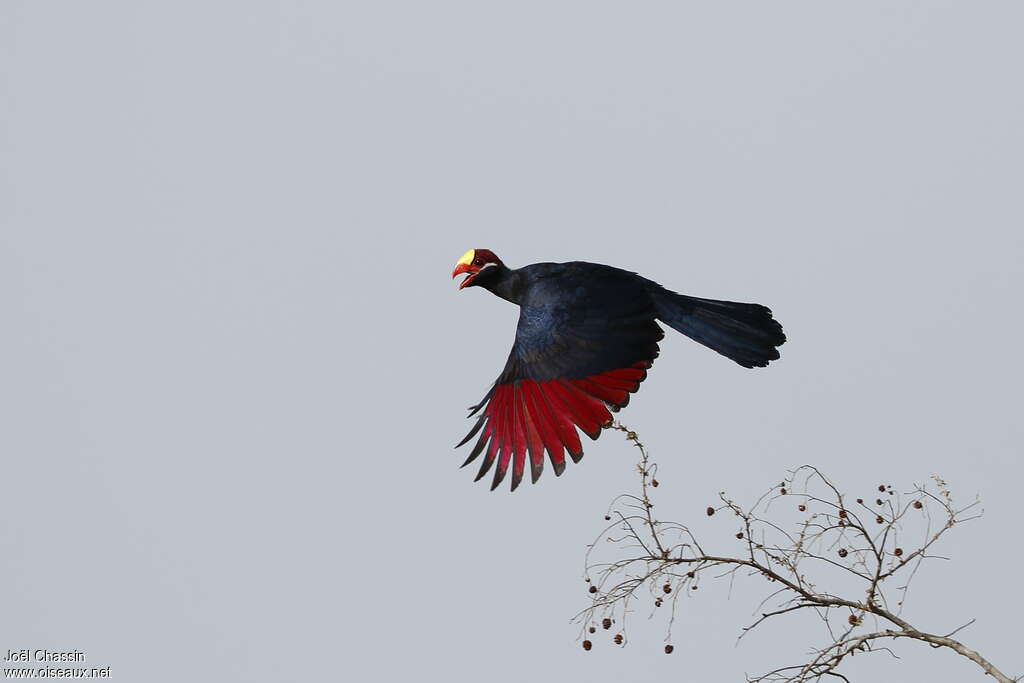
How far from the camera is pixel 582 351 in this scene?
6.67m

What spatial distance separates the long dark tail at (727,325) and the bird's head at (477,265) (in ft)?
3.87

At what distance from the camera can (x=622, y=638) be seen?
14.0 ft

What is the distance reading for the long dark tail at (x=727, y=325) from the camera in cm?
679

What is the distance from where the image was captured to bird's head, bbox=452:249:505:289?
25.8ft

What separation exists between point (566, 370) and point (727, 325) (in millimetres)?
1007

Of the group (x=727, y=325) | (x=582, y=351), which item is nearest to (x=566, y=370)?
(x=582, y=351)

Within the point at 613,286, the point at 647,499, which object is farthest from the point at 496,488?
the point at 647,499

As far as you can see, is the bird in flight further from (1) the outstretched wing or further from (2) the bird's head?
(2) the bird's head

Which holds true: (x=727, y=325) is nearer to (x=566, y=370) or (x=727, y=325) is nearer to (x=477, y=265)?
(x=566, y=370)

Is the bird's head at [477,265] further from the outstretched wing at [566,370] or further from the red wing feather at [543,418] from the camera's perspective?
the red wing feather at [543,418]

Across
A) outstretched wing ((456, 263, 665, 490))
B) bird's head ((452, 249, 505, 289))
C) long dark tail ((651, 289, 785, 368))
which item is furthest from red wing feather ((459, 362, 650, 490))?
bird's head ((452, 249, 505, 289))

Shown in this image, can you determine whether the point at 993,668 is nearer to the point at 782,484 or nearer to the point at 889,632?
the point at 889,632

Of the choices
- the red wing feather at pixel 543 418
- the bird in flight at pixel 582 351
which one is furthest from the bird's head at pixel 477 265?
the red wing feather at pixel 543 418

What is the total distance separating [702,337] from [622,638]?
2955 millimetres
